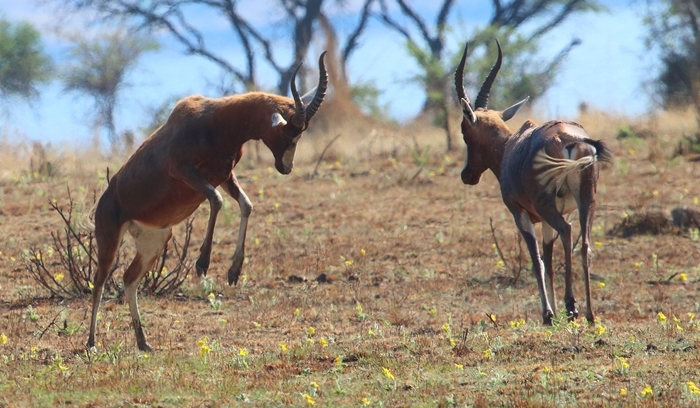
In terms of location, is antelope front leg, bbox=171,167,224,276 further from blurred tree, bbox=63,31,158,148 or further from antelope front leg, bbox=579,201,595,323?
blurred tree, bbox=63,31,158,148

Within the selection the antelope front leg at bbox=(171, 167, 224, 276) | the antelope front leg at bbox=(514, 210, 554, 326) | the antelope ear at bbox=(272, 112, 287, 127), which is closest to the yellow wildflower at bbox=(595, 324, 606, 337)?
the antelope front leg at bbox=(514, 210, 554, 326)

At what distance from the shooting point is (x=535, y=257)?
9.93 m

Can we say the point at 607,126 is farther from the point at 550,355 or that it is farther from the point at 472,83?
the point at 550,355

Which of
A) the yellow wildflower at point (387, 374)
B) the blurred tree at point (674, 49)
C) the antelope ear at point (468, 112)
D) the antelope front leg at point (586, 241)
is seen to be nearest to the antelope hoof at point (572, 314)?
the antelope front leg at point (586, 241)

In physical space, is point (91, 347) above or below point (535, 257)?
below

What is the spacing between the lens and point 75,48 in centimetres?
3966

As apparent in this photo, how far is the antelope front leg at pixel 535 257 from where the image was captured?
970cm

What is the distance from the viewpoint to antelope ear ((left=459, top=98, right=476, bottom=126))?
35.1ft

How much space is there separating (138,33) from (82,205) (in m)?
27.3

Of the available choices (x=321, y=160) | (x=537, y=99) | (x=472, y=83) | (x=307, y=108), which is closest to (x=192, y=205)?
(x=307, y=108)

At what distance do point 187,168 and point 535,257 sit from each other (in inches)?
114

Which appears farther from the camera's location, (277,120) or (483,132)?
(483,132)

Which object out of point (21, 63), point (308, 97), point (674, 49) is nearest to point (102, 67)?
point (21, 63)

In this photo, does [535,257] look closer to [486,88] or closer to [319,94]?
[486,88]
